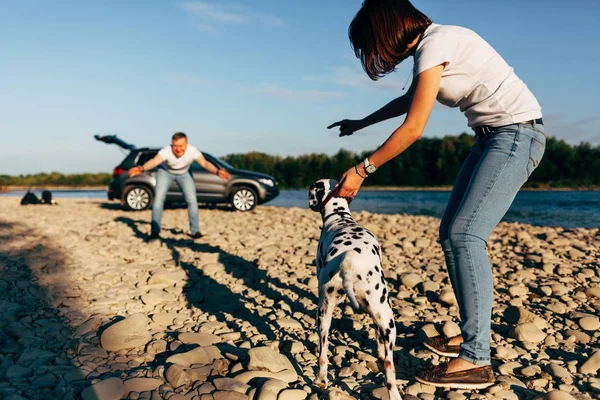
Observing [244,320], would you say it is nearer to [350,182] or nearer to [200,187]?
[350,182]

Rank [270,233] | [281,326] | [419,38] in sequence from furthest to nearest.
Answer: [270,233]
[281,326]
[419,38]

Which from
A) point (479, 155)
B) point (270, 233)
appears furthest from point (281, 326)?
point (270, 233)

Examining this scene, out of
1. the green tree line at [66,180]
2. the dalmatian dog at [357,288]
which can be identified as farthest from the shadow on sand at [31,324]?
the green tree line at [66,180]

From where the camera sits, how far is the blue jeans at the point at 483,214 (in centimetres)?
285

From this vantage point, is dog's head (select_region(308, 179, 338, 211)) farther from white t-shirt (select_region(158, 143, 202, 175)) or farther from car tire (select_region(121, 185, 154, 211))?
car tire (select_region(121, 185, 154, 211))

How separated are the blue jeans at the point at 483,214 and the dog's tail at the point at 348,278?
0.74 m

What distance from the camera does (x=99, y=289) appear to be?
5.62m

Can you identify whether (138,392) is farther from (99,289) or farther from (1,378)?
(99,289)

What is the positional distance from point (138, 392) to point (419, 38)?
2991mm

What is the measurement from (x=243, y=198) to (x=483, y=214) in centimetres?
1276

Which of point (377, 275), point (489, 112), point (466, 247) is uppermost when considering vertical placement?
point (489, 112)

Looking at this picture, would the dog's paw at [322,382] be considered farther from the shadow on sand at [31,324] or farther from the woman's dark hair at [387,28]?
the woman's dark hair at [387,28]

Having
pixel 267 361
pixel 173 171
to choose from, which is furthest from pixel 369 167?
pixel 173 171

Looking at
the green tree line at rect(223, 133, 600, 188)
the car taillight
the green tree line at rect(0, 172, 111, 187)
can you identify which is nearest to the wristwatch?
the car taillight
